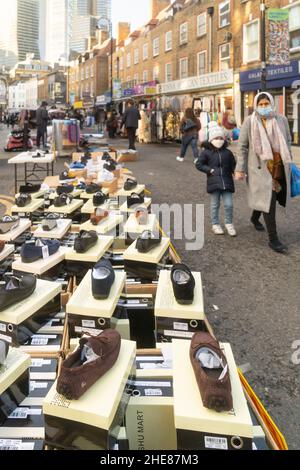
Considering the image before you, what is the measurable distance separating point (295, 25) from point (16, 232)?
19.6 metres

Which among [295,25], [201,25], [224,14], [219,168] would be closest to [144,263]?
[219,168]

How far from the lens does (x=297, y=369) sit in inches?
119

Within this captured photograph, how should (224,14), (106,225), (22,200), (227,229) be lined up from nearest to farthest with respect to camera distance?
(106,225) < (22,200) < (227,229) < (224,14)

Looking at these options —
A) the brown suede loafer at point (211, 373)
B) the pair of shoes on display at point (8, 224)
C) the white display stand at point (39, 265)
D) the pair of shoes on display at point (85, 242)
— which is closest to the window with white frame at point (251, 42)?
the pair of shoes on display at point (8, 224)

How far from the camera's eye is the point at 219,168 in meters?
6.08

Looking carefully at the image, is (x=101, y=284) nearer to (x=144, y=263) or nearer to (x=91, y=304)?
(x=91, y=304)

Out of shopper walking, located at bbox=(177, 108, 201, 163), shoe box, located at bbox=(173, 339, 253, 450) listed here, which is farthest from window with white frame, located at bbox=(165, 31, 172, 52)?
shoe box, located at bbox=(173, 339, 253, 450)

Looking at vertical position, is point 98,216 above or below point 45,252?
above

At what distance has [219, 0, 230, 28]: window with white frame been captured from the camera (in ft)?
82.6

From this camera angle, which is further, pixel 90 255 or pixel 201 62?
pixel 201 62

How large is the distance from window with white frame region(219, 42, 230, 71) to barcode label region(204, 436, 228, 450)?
84.8 feet

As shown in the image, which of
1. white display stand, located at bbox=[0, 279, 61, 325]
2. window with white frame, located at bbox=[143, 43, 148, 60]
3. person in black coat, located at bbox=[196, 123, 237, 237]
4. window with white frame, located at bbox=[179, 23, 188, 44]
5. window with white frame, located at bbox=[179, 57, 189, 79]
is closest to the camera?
white display stand, located at bbox=[0, 279, 61, 325]

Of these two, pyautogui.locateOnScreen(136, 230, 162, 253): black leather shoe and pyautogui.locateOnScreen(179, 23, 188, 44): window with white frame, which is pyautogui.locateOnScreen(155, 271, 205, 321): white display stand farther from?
pyautogui.locateOnScreen(179, 23, 188, 44): window with white frame
